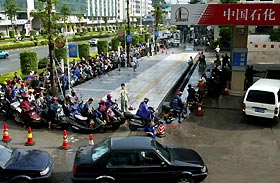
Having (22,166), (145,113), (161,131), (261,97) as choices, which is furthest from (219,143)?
(22,166)

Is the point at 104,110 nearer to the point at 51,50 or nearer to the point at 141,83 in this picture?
the point at 51,50

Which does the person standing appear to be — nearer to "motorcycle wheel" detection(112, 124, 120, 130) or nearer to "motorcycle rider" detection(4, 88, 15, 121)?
"motorcycle wheel" detection(112, 124, 120, 130)

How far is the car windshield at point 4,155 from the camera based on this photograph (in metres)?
8.43

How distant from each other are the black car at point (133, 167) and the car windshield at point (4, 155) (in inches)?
69.4

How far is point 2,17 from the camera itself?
258ft

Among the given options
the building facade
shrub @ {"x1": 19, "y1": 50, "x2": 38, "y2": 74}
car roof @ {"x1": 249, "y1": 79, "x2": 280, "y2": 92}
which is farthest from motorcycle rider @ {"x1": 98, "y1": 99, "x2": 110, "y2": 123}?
the building facade

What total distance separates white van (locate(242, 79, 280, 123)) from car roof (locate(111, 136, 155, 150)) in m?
6.72

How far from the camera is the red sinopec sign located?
1598 cm

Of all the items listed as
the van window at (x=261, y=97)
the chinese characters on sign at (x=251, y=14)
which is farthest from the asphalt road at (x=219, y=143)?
the chinese characters on sign at (x=251, y=14)

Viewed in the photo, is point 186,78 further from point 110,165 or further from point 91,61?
point 110,165

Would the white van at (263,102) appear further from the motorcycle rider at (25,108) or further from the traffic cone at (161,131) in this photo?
the motorcycle rider at (25,108)

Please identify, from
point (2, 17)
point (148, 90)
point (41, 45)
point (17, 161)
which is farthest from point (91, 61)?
point (2, 17)

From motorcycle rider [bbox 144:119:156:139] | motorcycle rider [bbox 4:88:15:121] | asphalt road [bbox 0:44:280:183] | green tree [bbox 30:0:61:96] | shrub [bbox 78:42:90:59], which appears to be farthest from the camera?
shrub [bbox 78:42:90:59]

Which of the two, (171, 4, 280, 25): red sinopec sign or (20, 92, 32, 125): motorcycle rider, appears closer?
(20, 92, 32, 125): motorcycle rider
